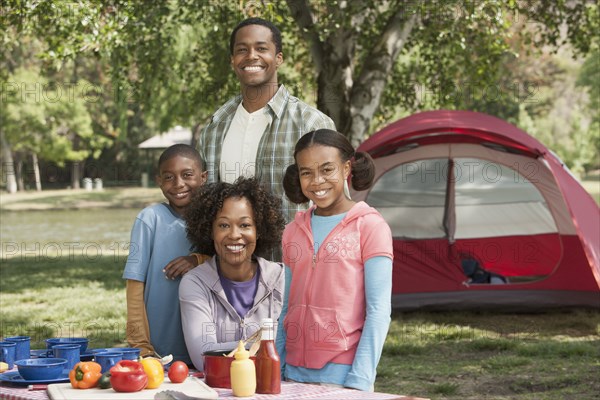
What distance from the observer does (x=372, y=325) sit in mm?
2992

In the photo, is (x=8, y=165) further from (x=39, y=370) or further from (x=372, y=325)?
(x=372, y=325)

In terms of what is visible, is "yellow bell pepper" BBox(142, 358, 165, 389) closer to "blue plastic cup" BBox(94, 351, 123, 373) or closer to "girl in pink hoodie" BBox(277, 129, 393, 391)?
"blue plastic cup" BBox(94, 351, 123, 373)

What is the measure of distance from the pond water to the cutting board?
789 cm

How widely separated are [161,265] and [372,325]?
1.06 m

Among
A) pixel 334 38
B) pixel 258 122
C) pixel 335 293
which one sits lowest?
pixel 335 293

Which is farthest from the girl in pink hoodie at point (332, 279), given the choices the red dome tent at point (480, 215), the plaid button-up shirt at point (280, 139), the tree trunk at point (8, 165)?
the tree trunk at point (8, 165)

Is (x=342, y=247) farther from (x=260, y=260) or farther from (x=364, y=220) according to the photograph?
(x=260, y=260)

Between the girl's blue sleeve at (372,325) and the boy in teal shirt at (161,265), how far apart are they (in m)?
0.89

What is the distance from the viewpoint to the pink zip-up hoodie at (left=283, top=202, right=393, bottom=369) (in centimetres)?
307

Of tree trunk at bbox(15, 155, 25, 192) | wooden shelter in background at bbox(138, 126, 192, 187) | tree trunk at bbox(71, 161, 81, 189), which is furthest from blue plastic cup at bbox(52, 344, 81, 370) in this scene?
tree trunk at bbox(71, 161, 81, 189)

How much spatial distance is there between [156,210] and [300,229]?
75cm

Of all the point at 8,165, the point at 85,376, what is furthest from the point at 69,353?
the point at 8,165

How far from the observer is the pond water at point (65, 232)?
1538 cm

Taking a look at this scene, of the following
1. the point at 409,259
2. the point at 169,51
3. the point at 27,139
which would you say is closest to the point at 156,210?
the point at 409,259
